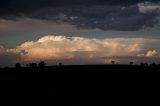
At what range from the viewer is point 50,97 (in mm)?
75812

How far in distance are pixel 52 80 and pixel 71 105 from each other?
19117 mm

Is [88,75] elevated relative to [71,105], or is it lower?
elevated

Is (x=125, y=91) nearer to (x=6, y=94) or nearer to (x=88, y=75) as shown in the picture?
(x=88, y=75)

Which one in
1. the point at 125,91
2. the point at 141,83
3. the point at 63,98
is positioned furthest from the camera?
the point at 141,83

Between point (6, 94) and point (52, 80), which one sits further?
point (52, 80)

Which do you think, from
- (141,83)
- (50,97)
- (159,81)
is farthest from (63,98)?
(159,81)

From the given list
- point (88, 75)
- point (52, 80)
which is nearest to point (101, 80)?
point (88, 75)

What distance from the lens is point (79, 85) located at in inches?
3354

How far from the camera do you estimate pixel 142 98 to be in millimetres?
77500

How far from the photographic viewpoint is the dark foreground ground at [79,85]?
78188 mm

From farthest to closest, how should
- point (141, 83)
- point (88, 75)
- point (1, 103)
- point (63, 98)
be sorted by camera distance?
point (88, 75) < point (141, 83) < point (63, 98) < point (1, 103)

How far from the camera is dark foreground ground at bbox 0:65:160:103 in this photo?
78188 mm

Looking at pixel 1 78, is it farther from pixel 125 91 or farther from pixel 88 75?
pixel 125 91

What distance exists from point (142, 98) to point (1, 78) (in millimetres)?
40624
